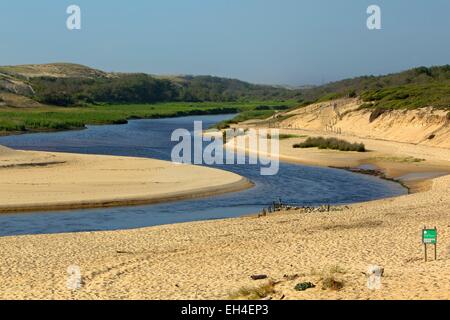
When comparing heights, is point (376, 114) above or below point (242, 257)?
above

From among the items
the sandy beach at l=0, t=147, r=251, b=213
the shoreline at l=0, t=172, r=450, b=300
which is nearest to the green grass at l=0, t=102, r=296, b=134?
the sandy beach at l=0, t=147, r=251, b=213

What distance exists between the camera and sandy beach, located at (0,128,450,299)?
13.4 m

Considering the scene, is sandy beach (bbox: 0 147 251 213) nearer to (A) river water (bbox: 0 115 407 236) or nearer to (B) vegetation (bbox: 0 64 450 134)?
(A) river water (bbox: 0 115 407 236)

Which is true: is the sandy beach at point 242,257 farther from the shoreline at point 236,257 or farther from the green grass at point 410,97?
the green grass at point 410,97

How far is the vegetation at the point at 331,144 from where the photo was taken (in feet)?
164

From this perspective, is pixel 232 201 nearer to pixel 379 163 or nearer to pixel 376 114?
pixel 379 163

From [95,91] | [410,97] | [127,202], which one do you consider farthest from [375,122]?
[95,91]

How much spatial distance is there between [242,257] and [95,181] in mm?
16564

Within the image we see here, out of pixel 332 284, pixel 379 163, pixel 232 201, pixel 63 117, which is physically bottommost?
pixel 232 201

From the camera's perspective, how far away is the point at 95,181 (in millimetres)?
32312

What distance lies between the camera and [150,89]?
169 m
